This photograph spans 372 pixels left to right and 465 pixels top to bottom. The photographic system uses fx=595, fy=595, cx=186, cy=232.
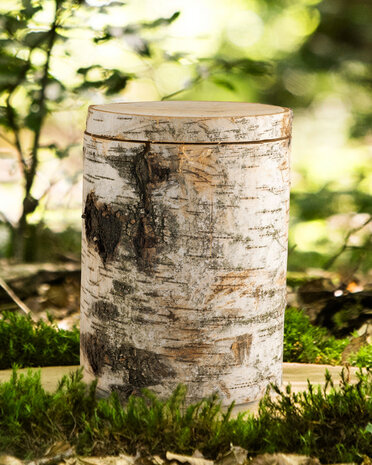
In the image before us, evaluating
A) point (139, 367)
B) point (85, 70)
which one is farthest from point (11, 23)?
point (139, 367)

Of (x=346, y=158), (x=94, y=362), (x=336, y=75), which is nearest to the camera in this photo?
(x=94, y=362)

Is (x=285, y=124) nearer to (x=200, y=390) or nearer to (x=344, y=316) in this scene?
(x=200, y=390)

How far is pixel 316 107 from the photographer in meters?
5.77

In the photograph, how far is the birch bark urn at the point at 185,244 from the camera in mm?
2115

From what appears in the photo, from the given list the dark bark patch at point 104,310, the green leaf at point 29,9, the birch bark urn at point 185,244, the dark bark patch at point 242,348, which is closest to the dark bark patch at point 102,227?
the birch bark urn at point 185,244

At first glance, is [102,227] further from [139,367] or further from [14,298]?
[14,298]

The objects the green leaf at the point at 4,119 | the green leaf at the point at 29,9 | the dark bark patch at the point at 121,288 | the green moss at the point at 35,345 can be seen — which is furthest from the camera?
the green leaf at the point at 4,119

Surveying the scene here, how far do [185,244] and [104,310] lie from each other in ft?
1.44

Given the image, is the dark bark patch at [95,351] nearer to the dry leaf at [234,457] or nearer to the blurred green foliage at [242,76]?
the dry leaf at [234,457]

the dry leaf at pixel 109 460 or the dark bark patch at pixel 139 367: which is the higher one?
the dark bark patch at pixel 139 367

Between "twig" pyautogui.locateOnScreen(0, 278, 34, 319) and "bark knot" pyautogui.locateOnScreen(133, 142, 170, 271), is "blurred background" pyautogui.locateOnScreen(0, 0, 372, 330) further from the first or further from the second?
"bark knot" pyautogui.locateOnScreen(133, 142, 170, 271)

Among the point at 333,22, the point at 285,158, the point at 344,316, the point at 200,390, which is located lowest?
the point at 344,316

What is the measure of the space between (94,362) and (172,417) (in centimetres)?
53

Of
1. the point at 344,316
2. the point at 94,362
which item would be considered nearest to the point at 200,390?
the point at 94,362
